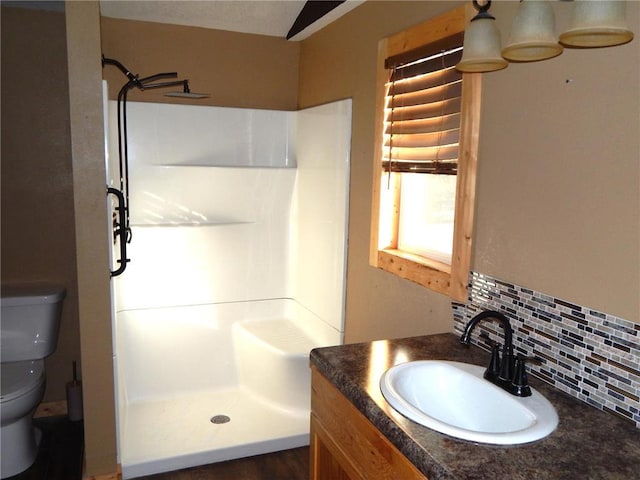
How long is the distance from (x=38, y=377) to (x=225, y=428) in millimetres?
1005

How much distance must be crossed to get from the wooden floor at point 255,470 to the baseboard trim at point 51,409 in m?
0.99

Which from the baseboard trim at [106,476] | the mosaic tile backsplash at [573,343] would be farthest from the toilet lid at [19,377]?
the mosaic tile backsplash at [573,343]

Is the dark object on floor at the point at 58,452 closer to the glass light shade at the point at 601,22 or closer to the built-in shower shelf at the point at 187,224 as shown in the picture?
the built-in shower shelf at the point at 187,224

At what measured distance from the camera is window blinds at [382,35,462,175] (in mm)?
1973

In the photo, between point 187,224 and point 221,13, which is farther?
point 187,224

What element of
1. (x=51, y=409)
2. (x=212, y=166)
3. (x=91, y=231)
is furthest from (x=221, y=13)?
(x=51, y=409)

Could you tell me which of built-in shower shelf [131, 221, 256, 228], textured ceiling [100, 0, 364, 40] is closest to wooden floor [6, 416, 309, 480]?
built-in shower shelf [131, 221, 256, 228]

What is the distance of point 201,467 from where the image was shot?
8.87 ft

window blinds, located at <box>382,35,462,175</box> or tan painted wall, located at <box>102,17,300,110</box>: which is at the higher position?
tan painted wall, located at <box>102,17,300,110</box>

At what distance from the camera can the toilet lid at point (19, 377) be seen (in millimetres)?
2559

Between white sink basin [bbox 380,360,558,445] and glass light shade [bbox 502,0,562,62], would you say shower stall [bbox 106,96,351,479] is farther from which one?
glass light shade [bbox 502,0,562,62]

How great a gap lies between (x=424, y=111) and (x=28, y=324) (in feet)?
7.69

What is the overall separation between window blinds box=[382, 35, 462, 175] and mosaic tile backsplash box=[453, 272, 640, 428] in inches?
21.0

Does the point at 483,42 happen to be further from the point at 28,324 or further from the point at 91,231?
the point at 28,324
